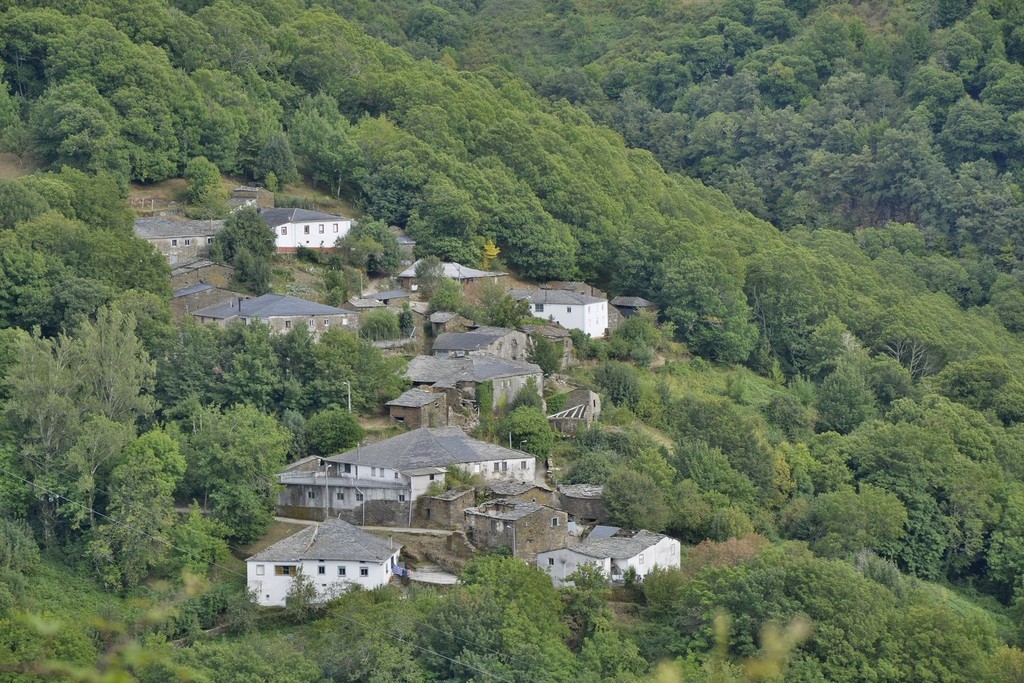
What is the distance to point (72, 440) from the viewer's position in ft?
115

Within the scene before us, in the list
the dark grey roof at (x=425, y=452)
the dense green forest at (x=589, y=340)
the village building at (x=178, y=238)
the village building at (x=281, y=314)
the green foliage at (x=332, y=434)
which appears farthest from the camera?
the village building at (x=178, y=238)

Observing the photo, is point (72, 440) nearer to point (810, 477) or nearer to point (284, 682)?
point (284, 682)

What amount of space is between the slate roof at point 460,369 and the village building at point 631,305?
10.7 meters

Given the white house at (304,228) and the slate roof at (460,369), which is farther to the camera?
the white house at (304,228)

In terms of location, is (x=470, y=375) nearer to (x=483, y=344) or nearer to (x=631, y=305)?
(x=483, y=344)

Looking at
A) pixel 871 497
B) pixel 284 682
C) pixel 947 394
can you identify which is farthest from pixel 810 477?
pixel 284 682

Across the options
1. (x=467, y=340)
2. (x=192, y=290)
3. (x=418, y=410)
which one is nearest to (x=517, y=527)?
(x=418, y=410)

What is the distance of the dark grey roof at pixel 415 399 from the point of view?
39.8 metres

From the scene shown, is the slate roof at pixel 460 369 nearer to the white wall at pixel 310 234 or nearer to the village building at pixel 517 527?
the village building at pixel 517 527

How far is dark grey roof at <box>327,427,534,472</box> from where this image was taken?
119 feet

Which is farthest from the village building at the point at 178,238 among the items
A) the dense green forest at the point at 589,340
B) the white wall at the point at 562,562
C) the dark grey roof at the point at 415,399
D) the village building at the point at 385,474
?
the white wall at the point at 562,562

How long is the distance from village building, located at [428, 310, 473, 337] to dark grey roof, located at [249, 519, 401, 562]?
13.2m

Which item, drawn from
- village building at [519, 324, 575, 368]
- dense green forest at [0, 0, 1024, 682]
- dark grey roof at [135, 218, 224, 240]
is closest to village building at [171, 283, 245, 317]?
dense green forest at [0, 0, 1024, 682]

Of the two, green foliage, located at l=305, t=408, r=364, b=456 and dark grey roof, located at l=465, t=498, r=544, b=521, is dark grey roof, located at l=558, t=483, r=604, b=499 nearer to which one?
dark grey roof, located at l=465, t=498, r=544, b=521
